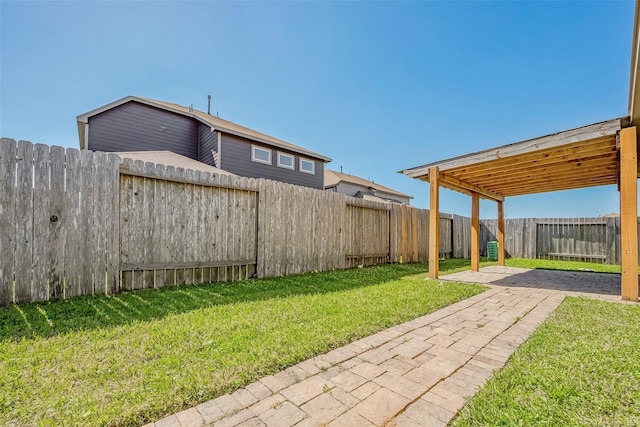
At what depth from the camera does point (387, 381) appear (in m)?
1.88

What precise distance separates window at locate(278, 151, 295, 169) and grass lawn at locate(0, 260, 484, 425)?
10.5 meters

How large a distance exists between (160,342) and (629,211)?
6.65m

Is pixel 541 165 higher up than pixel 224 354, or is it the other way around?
pixel 541 165

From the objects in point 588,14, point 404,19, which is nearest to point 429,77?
point 404,19

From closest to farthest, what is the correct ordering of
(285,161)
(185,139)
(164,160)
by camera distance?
(164,160) < (185,139) < (285,161)

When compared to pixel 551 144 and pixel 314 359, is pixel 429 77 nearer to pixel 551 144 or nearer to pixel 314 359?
pixel 551 144

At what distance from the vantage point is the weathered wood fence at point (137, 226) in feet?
11.7

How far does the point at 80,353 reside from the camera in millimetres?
2174

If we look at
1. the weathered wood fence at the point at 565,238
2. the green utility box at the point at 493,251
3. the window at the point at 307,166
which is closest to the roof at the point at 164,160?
the window at the point at 307,166

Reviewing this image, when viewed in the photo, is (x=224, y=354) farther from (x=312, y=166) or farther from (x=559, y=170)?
(x=312, y=166)

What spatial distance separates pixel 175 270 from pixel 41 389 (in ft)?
10.6

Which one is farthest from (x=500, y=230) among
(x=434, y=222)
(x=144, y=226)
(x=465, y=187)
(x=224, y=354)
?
(x=144, y=226)

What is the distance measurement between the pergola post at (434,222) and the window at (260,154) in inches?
356

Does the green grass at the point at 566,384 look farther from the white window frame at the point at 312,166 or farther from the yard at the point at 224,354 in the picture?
the white window frame at the point at 312,166
